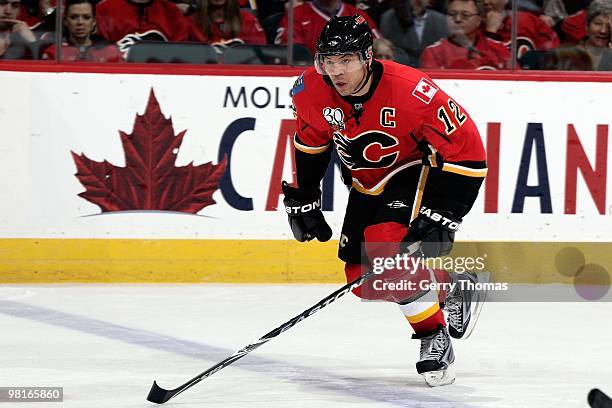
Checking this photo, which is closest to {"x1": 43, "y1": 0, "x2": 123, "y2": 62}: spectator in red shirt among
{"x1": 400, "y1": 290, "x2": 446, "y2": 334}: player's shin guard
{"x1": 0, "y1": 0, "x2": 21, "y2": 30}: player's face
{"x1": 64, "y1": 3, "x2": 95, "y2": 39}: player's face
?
{"x1": 64, "y1": 3, "x2": 95, "y2": 39}: player's face

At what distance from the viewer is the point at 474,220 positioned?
202 inches

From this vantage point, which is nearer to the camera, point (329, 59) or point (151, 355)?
point (329, 59)

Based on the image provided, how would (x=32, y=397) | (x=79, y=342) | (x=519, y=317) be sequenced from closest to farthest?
(x=32, y=397), (x=79, y=342), (x=519, y=317)

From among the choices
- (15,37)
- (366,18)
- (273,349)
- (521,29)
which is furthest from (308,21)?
(273,349)

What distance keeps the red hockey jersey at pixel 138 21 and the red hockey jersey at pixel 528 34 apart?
1358 mm

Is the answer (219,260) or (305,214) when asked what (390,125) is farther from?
(219,260)

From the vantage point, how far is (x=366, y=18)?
5113 millimetres

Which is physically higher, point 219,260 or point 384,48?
point 384,48

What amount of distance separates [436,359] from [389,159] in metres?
0.58

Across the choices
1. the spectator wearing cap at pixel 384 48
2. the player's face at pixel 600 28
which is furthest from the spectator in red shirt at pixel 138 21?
the player's face at pixel 600 28

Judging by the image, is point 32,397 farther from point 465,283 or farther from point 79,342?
point 465,283

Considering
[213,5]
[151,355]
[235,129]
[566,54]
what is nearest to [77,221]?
[235,129]

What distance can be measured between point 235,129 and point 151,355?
61.4 inches

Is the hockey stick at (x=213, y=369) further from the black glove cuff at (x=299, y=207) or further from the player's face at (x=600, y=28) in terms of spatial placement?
the player's face at (x=600, y=28)
